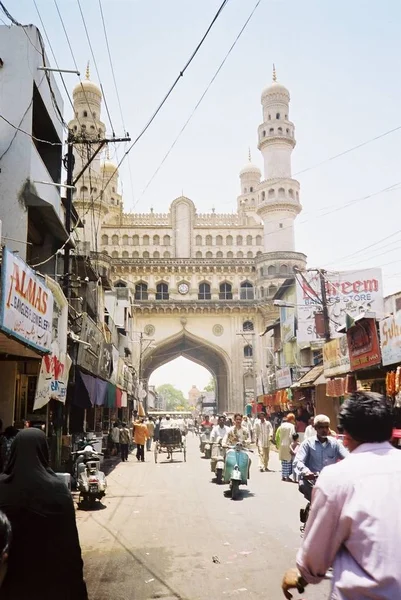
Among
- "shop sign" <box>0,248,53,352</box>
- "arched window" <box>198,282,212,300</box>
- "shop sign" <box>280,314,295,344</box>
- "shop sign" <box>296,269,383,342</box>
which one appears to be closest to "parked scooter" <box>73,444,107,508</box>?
"shop sign" <box>0,248,53,352</box>

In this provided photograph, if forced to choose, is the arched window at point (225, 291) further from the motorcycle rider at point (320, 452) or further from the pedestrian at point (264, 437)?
the motorcycle rider at point (320, 452)

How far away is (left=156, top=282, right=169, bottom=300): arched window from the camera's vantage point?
47.4m

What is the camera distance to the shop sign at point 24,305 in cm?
688

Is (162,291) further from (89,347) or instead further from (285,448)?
(285,448)

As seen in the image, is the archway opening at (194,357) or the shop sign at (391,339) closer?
the shop sign at (391,339)

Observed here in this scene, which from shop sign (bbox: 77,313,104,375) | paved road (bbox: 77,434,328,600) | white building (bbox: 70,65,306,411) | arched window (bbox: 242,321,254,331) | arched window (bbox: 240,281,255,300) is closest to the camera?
paved road (bbox: 77,434,328,600)

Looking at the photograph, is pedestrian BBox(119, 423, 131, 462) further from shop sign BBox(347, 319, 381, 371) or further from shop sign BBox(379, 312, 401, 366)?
shop sign BBox(379, 312, 401, 366)

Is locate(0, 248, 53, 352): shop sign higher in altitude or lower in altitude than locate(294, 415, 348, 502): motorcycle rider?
higher

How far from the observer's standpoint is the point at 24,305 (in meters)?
7.80

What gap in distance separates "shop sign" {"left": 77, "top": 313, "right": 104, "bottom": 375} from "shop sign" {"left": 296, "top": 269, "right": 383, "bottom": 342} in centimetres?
967

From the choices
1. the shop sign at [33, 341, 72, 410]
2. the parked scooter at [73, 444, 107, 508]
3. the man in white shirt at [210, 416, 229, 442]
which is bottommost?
the parked scooter at [73, 444, 107, 508]

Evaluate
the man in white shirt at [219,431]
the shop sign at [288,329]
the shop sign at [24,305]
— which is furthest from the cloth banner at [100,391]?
the shop sign at [288,329]

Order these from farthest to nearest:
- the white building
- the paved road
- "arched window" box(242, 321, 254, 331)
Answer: "arched window" box(242, 321, 254, 331), the white building, the paved road

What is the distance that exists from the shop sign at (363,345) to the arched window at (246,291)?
108 feet
